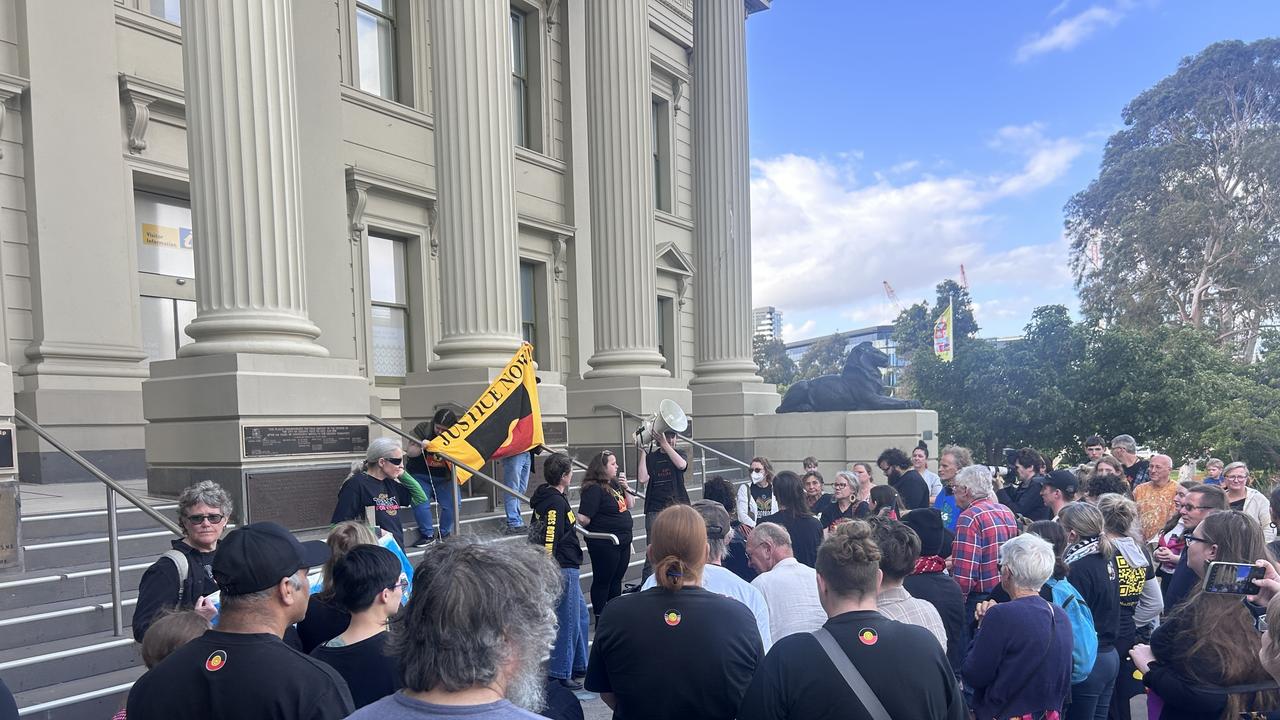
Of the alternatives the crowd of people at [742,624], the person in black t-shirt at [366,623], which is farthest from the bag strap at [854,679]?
the person in black t-shirt at [366,623]

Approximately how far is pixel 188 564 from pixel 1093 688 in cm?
473

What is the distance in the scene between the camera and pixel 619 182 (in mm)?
15344

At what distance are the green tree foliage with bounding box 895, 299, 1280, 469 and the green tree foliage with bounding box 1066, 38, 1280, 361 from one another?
19.2 metres

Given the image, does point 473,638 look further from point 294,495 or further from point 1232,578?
point 294,495

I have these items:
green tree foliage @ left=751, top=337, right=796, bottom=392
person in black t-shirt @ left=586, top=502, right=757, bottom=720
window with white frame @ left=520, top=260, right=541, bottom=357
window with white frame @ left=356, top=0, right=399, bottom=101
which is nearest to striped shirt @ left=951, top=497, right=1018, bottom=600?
person in black t-shirt @ left=586, top=502, right=757, bottom=720

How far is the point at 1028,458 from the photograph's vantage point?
9062 millimetres

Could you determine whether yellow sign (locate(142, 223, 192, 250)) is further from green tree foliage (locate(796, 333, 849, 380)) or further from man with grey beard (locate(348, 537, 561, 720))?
green tree foliage (locate(796, 333, 849, 380))

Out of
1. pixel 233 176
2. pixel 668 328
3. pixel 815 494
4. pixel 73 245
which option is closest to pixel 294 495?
pixel 233 176

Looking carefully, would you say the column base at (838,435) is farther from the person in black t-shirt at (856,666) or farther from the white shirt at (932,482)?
the person in black t-shirt at (856,666)

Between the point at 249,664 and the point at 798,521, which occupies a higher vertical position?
the point at 249,664

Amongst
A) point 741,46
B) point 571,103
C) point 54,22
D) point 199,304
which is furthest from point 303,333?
point 741,46

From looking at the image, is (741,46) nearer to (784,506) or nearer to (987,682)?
(784,506)

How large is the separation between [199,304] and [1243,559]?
8.45 m

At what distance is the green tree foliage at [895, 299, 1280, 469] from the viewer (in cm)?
2330
